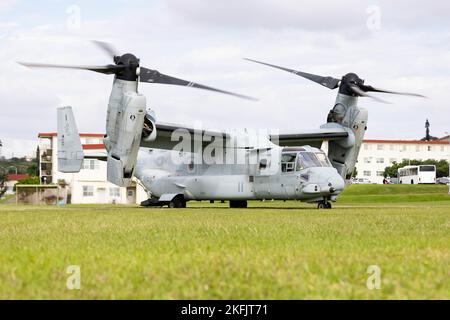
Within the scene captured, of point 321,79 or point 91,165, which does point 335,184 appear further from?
point 91,165

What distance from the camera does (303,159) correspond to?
31125 millimetres

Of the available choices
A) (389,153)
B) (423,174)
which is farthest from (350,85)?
(389,153)

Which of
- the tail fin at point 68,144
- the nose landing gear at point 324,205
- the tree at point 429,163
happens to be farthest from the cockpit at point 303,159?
the tree at point 429,163

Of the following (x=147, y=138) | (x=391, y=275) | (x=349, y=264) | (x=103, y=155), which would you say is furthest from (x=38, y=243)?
(x=103, y=155)

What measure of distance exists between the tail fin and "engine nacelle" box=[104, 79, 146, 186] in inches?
158

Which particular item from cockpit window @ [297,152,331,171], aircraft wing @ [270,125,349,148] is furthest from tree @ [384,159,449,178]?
cockpit window @ [297,152,331,171]

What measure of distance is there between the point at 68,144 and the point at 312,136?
11871 mm

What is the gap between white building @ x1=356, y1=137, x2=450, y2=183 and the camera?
457 ft

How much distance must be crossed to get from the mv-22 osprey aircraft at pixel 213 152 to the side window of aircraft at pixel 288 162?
0.04 meters

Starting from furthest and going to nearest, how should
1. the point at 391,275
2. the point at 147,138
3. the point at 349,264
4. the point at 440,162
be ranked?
the point at 440,162 < the point at 147,138 < the point at 349,264 < the point at 391,275

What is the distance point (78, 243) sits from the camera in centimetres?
1007

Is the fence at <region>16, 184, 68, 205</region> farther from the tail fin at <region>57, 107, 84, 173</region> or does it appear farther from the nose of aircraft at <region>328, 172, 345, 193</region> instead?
the nose of aircraft at <region>328, 172, 345, 193</region>
